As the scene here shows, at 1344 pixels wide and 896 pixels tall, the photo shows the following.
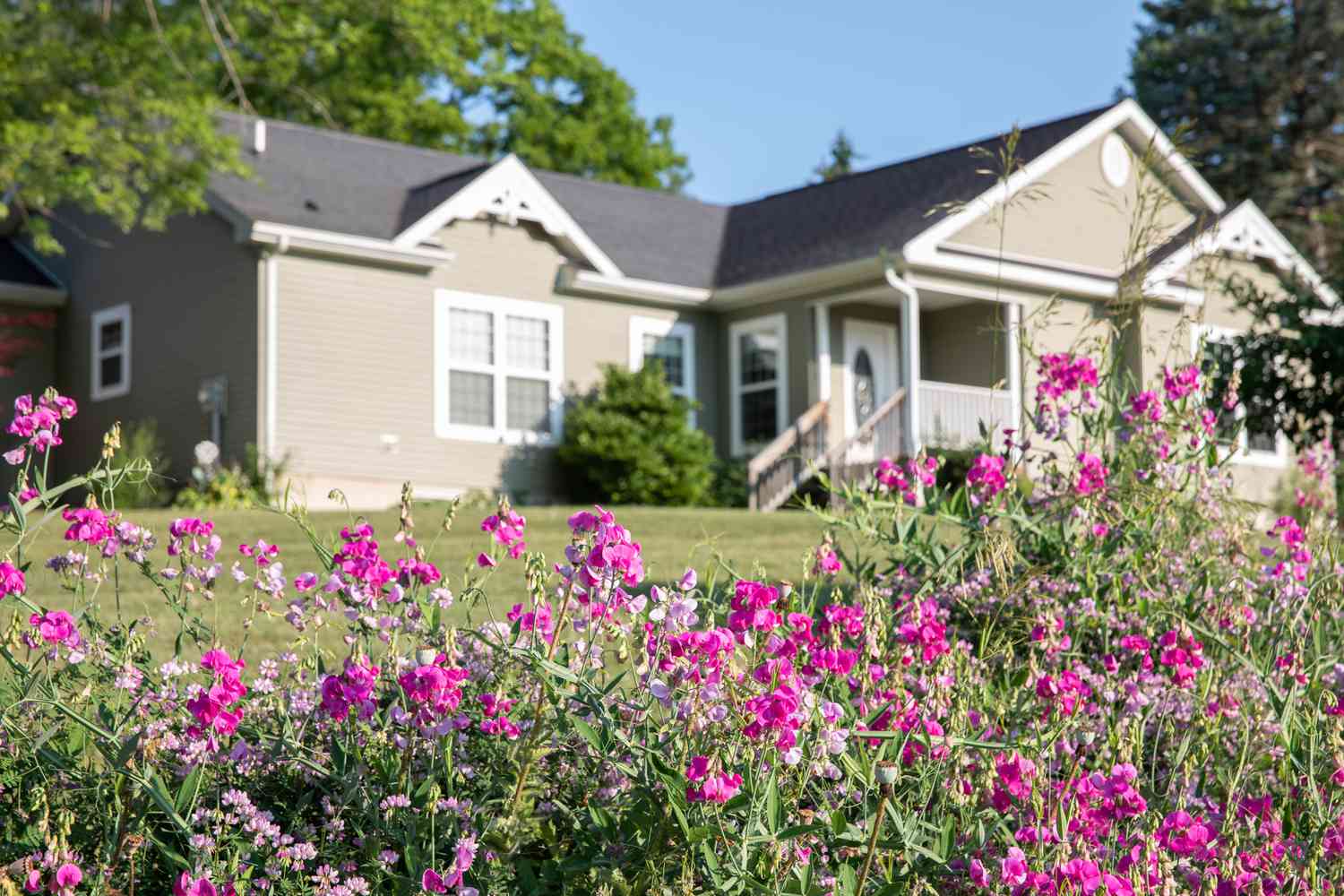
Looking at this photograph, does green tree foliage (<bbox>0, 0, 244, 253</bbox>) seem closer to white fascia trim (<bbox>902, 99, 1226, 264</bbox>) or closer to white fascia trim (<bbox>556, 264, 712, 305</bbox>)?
white fascia trim (<bbox>556, 264, 712, 305</bbox>)

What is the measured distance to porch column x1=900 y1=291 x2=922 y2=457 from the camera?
18281 mm

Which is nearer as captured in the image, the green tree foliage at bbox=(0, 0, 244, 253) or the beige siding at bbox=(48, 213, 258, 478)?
the green tree foliage at bbox=(0, 0, 244, 253)

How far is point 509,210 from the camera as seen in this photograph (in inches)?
727

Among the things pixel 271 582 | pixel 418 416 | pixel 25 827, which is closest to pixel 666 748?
pixel 271 582

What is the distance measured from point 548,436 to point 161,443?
14.7 feet

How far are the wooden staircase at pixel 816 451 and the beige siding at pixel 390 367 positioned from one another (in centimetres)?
233

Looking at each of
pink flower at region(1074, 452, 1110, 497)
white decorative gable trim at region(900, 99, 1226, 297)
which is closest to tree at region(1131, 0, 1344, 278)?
white decorative gable trim at region(900, 99, 1226, 297)

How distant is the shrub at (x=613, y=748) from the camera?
2.92 meters

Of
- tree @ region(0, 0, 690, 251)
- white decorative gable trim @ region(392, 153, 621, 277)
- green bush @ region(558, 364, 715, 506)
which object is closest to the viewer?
tree @ region(0, 0, 690, 251)

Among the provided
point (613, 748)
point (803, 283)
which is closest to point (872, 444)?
point (803, 283)

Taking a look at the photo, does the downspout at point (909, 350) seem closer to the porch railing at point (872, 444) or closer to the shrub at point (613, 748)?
the porch railing at point (872, 444)

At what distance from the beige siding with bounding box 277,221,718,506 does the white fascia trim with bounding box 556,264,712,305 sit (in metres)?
0.21

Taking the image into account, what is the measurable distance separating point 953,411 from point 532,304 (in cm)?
518

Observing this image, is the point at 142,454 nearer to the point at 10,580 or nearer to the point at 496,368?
the point at 496,368
